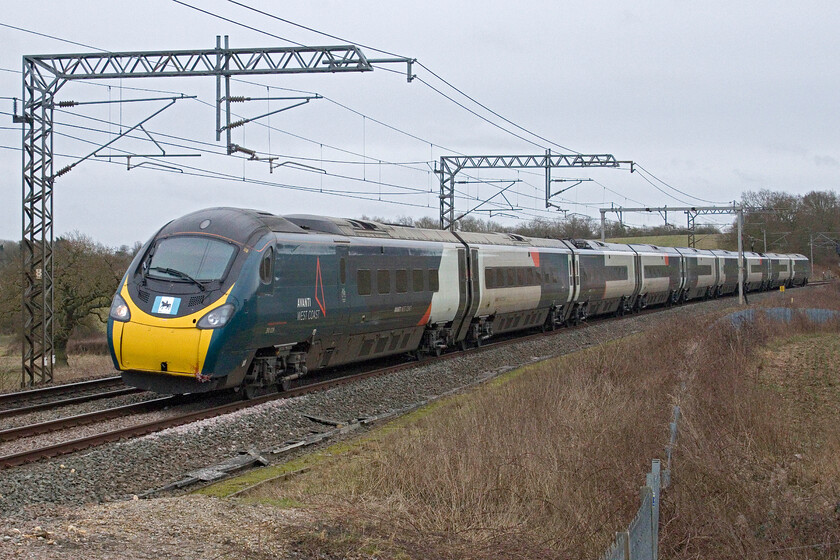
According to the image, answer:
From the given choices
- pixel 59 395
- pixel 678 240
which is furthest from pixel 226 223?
pixel 678 240

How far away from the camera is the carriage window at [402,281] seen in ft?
61.6

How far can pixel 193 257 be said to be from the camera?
550 inches

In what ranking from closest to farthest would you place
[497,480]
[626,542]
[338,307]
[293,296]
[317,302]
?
[626,542] < [497,480] < [293,296] < [317,302] < [338,307]

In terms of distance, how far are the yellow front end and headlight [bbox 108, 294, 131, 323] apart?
0.11m

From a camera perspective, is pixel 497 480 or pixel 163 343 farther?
pixel 163 343

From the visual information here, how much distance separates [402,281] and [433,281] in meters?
1.67

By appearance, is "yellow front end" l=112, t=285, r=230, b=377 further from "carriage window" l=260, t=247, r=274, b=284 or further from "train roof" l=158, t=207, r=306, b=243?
"train roof" l=158, t=207, r=306, b=243

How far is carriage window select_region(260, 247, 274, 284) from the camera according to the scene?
1398cm

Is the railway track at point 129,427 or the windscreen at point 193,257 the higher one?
the windscreen at point 193,257

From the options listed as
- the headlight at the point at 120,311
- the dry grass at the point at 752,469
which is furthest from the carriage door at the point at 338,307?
the dry grass at the point at 752,469

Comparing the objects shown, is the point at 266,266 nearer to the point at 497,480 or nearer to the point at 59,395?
the point at 59,395

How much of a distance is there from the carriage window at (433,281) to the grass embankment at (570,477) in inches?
207

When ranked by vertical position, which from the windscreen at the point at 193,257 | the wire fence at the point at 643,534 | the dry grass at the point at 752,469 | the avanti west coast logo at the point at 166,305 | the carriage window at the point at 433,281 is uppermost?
the windscreen at the point at 193,257

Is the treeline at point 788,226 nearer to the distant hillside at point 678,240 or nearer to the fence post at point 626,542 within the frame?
the distant hillside at point 678,240
